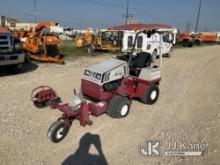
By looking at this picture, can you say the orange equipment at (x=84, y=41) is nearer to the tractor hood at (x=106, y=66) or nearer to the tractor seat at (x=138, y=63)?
the tractor seat at (x=138, y=63)

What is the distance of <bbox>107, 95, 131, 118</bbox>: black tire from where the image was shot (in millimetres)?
6211

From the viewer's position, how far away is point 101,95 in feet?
20.2

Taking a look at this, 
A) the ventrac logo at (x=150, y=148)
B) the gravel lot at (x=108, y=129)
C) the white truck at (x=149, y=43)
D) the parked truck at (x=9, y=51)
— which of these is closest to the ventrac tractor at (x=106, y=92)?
the gravel lot at (x=108, y=129)

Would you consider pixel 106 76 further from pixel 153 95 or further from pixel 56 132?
pixel 153 95

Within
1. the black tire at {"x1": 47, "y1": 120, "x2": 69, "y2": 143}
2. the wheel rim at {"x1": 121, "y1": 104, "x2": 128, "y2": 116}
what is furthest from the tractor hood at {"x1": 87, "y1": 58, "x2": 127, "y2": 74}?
the black tire at {"x1": 47, "y1": 120, "x2": 69, "y2": 143}

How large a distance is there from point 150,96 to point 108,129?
2.11m

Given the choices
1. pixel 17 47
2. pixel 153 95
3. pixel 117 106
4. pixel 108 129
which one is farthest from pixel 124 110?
pixel 17 47

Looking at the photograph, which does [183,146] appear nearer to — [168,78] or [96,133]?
[96,133]

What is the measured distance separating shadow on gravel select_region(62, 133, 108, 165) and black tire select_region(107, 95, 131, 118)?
1069 mm

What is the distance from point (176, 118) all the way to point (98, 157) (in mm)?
2788

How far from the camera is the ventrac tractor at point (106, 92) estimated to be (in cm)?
568

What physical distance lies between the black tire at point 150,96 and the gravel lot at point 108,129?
167 mm

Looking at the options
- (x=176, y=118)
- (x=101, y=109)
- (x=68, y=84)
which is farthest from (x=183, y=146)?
(x=68, y=84)

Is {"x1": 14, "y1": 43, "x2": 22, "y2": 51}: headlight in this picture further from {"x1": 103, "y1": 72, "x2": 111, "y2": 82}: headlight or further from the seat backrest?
{"x1": 103, "y1": 72, "x2": 111, "y2": 82}: headlight
